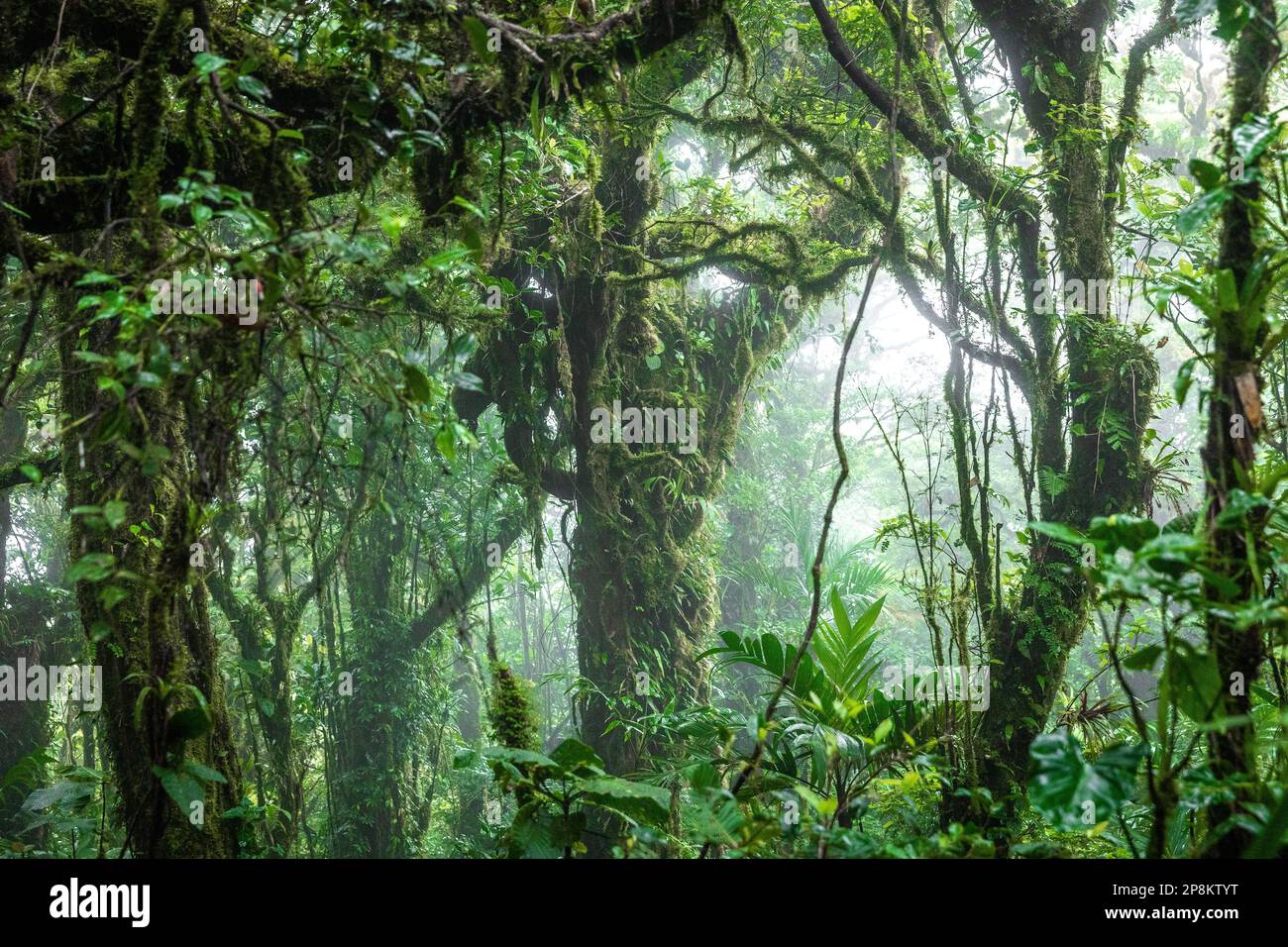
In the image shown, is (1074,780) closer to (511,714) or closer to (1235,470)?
(1235,470)

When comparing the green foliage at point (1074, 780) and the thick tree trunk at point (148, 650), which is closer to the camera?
the green foliage at point (1074, 780)

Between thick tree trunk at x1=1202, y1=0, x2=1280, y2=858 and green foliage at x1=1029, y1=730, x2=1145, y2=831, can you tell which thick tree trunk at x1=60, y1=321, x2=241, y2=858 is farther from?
thick tree trunk at x1=1202, y1=0, x2=1280, y2=858

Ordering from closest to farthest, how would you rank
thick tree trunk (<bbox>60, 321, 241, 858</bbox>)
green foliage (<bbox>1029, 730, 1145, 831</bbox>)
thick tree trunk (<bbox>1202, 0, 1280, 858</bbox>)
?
green foliage (<bbox>1029, 730, 1145, 831</bbox>), thick tree trunk (<bbox>1202, 0, 1280, 858</bbox>), thick tree trunk (<bbox>60, 321, 241, 858</bbox>)

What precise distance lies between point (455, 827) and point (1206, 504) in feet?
31.0

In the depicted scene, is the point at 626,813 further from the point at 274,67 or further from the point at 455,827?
the point at 455,827

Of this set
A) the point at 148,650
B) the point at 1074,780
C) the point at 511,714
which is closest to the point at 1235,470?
the point at 1074,780

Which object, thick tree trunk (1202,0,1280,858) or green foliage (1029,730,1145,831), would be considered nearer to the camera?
green foliage (1029,730,1145,831)

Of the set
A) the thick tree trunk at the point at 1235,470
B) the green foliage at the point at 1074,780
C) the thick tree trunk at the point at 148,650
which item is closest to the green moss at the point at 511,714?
the thick tree trunk at the point at 148,650

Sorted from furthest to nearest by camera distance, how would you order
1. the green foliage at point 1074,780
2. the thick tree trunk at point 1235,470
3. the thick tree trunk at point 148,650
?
the thick tree trunk at point 148,650 < the thick tree trunk at point 1235,470 < the green foliage at point 1074,780

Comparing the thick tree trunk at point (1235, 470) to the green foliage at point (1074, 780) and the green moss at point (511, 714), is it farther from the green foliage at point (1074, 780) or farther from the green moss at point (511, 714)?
the green moss at point (511, 714)

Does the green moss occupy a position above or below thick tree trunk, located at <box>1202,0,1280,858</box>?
below

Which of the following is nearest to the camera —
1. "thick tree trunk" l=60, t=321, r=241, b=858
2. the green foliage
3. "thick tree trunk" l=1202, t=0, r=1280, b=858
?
the green foliage

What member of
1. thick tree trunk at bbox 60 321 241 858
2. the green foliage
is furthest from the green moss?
the green foliage

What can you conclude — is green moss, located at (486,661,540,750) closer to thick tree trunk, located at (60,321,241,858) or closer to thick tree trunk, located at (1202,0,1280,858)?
thick tree trunk, located at (60,321,241,858)
